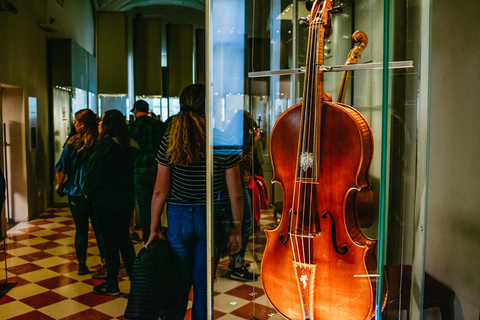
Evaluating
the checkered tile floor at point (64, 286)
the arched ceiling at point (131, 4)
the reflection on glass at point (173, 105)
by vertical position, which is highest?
the arched ceiling at point (131, 4)

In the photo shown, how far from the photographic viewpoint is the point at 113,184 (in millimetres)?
2910

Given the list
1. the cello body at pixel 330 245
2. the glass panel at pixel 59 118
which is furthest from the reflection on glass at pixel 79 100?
the cello body at pixel 330 245

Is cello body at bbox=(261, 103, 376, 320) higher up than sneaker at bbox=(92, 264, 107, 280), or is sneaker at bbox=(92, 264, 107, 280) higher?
cello body at bbox=(261, 103, 376, 320)

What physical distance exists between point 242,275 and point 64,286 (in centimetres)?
224

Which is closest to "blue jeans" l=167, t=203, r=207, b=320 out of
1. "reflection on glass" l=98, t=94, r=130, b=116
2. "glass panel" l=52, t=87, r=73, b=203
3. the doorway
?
the doorway

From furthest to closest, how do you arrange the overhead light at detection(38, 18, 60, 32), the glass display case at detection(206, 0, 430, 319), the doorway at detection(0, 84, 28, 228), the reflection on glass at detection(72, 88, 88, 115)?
1. the reflection on glass at detection(72, 88, 88, 115)
2. the overhead light at detection(38, 18, 60, 32)
3. the doorway at detection(0, 84, 28, 228)
4. the glass display case at detection(206, 0, 430, 319)

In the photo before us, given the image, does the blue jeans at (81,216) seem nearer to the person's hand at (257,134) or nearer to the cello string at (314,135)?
the person's hand at (257,134)

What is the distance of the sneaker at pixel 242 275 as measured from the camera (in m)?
1.59

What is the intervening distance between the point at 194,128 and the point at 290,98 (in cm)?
57

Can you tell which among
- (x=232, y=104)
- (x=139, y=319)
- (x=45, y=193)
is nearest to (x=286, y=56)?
(x=232, y=104)

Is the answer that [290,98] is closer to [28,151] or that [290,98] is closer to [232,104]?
[232,104]

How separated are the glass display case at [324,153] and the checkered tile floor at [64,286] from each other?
0.04 ft

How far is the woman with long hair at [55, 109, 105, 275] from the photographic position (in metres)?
3.33

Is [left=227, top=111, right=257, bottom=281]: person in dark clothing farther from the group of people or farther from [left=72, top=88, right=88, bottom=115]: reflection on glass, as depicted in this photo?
[left=72, top=88, right=88, bottom=115]: reflection on glass
